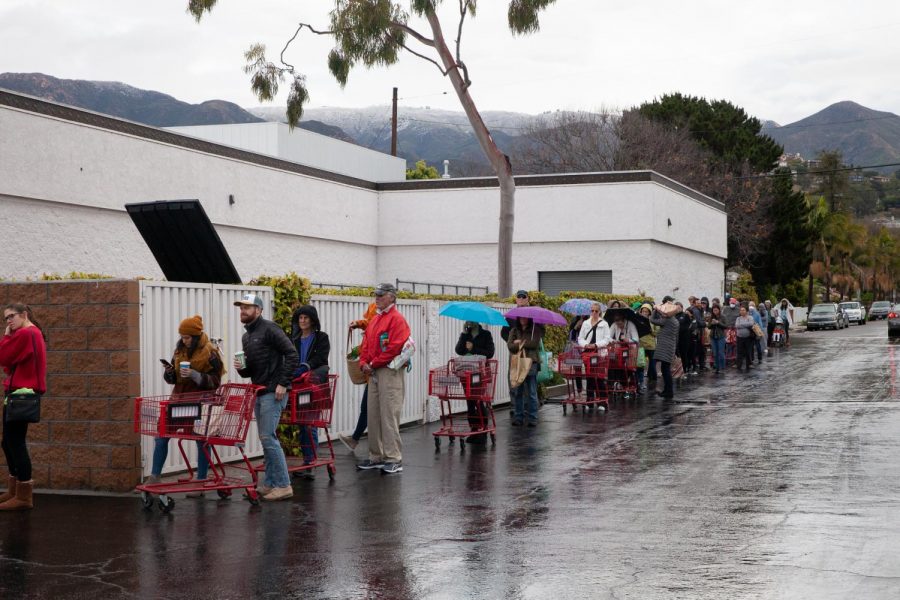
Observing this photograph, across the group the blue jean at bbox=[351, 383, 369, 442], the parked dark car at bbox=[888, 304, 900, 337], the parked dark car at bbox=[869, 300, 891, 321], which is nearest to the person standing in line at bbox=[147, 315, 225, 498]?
the blue jean at bbox=[351, 383, 369, 442]

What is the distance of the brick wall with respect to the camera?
1054 cm

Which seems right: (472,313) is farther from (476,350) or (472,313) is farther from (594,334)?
(594,334)

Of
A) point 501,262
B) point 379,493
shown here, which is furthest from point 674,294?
point 379,493

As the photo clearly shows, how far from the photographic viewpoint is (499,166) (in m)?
26.1

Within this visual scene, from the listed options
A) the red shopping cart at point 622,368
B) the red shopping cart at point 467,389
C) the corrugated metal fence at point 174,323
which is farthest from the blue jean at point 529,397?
the corrugated metal fence at point 174,323

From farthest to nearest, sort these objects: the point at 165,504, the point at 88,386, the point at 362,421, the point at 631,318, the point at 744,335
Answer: the point at 744,335 → the point at 631,318 → the point at 362,421 → the point at 88,386 → the point at 165,504

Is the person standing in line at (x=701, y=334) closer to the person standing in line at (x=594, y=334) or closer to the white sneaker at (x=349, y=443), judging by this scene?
the person standing in line at (x=594, y=334)

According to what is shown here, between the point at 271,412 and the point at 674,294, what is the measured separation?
2869 cm

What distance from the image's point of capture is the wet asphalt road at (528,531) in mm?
6840

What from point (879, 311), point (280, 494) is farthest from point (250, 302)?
point (879, 311)

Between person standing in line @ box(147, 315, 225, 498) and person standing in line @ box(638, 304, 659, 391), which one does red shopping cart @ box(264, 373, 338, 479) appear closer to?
person standing in line @ box(147, 315, 225, 498)

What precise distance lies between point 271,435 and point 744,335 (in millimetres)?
20755

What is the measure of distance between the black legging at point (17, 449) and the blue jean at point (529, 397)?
26.9 ft

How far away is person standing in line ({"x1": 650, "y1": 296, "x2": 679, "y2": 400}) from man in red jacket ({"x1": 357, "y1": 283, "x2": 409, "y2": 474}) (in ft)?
32.2
